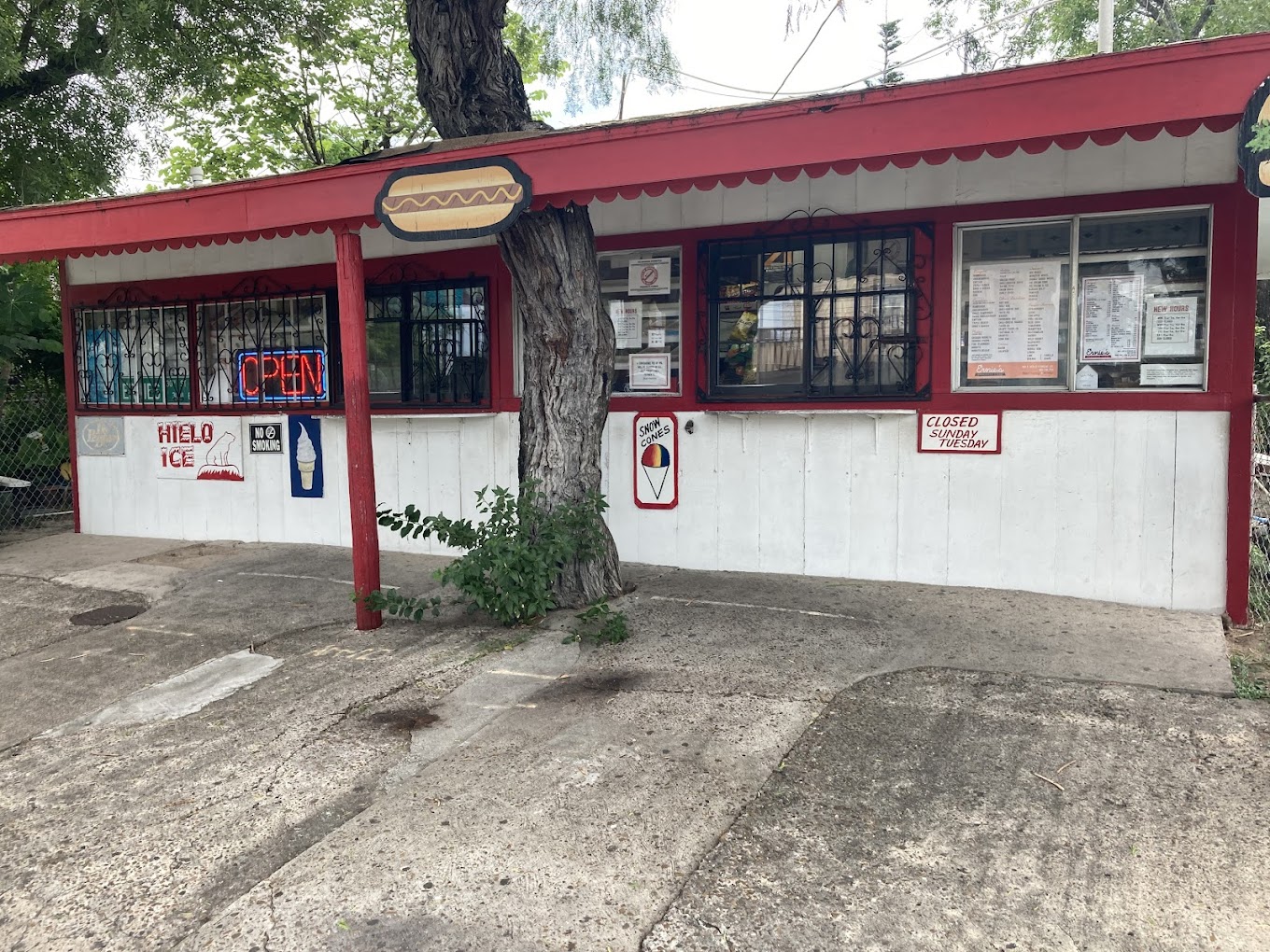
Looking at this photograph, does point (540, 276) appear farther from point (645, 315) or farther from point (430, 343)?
point (430, 343)

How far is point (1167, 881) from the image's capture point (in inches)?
106

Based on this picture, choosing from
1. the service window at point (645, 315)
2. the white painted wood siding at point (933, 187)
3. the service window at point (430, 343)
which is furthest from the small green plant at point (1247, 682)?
the service window at point (430, 343)

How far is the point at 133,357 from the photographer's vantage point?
8.75m

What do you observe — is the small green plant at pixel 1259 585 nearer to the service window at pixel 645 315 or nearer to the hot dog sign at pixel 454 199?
the service window at pixel 645 315

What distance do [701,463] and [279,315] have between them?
419cm

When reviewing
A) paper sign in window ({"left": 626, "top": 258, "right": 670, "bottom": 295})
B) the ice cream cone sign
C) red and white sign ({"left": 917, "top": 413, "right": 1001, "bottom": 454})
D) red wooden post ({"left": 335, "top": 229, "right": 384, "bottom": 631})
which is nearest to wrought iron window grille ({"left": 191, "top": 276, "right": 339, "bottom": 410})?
the ice cream cone sign

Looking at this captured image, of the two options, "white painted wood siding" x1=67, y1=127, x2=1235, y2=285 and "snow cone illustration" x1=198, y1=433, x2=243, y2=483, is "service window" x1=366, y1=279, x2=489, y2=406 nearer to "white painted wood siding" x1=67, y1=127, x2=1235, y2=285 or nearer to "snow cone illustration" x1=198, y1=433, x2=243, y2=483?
"white painted wood siding" x1=67, y1=127, x2=1235, y2=285

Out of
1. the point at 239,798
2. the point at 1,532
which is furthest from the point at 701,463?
the point at 1,532

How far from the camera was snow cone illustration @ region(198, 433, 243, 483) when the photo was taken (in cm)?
835

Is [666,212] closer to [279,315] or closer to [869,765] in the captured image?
[279,315]

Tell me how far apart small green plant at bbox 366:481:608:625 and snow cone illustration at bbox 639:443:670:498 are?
1.31 m

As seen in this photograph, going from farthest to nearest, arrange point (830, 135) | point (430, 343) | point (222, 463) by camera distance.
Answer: point (222, 463) < point (430, 343) < point (830, 135)

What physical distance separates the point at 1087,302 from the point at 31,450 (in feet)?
33.2

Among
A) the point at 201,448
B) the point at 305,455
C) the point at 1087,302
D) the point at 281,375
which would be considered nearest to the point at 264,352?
the point at 281,375
